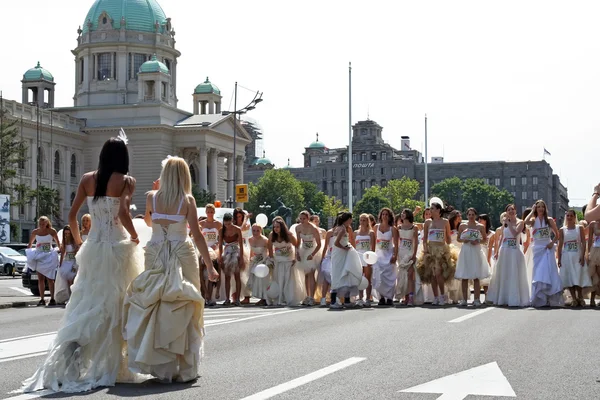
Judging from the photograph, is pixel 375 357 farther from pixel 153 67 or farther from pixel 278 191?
pixel 278 191

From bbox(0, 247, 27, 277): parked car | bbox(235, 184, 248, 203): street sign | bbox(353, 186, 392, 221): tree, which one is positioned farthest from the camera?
bbox(353, 186, 392, 221): tree

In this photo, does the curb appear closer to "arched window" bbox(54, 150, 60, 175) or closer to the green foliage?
"arched window" bbox(54, 150, 60, 175)

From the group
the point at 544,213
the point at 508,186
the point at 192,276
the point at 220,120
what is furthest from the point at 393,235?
the point at 508,186

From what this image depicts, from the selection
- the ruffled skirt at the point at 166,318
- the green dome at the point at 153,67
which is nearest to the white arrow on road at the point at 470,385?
the ruffled skirt at the point at 166,318

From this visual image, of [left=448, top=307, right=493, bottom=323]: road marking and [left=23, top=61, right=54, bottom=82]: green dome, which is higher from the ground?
[left=23, top=61, right=54, bottom=82]: green dome

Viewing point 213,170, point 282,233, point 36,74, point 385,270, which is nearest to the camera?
point 385,270

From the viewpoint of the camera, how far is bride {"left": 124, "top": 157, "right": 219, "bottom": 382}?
847 cm

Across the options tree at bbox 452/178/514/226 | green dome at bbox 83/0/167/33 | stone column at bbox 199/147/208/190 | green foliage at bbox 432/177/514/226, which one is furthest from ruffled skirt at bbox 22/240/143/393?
tree at bbox 452/178/514/226

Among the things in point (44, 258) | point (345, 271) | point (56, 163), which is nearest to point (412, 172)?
point (56, 163)

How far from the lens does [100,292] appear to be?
28.6 ft

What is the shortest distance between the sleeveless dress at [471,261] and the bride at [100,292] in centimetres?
1157

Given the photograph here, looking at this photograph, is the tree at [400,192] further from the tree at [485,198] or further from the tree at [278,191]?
the tree at [278,191]

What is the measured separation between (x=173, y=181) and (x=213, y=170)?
114214 mm

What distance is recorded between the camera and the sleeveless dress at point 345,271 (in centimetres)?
1936
